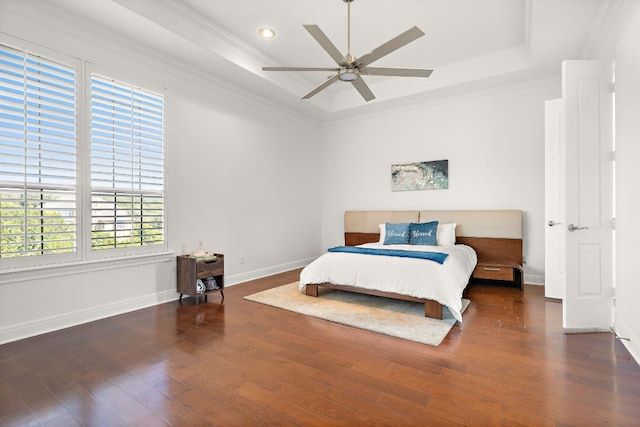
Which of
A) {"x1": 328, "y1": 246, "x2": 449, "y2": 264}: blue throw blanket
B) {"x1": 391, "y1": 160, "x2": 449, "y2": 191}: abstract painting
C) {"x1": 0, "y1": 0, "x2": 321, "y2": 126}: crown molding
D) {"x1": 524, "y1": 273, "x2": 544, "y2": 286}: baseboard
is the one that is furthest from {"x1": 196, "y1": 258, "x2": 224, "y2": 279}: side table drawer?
{"x1": 524, "y1": 273, "x2": 544, "y2": 286}: baseboard

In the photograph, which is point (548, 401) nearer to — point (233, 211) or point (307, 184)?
point (233, 211)

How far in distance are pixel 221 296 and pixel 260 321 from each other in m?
1.15

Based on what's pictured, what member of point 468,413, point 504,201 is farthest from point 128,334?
point 504,201

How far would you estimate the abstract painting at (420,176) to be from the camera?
5512mm

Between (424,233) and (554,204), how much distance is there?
1.68 metres

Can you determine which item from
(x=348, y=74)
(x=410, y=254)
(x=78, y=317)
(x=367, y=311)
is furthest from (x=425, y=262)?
(x=78, y=317)

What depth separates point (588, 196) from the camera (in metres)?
2.92

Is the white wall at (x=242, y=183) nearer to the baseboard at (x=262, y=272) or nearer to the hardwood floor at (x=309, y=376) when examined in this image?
the baseboard at (x=262, y=272)

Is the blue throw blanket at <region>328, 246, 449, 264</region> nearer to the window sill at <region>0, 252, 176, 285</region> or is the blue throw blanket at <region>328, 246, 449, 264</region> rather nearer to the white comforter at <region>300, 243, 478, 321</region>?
the white comforter at <region>300, 243, 478, 321</region>

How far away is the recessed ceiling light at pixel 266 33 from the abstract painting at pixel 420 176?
10.2 ft

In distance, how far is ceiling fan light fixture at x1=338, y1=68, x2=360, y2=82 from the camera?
2.95m

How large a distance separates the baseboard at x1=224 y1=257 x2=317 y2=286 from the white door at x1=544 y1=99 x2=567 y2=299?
12.8 feet

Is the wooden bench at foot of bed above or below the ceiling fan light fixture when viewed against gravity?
below

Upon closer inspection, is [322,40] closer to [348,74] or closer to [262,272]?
[348,74]
